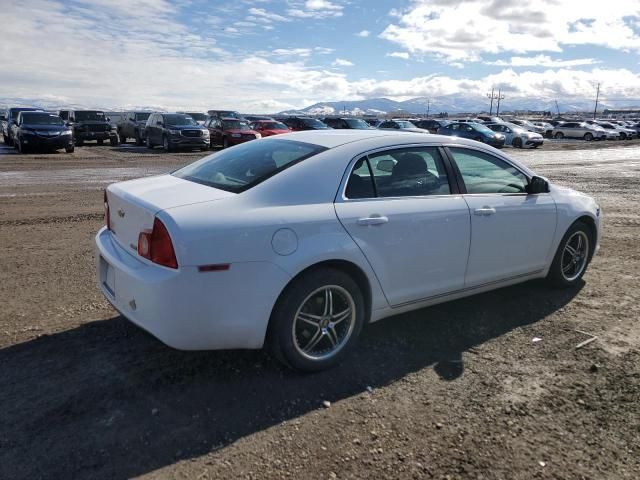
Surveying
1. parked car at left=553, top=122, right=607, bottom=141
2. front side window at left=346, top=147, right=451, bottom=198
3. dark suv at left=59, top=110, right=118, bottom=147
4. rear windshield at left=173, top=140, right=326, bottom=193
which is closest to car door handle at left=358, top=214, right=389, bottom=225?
front side window at left=346, top=147, right=451, bottom=198

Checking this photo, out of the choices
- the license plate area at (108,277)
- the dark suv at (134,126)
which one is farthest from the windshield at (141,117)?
the license plate area at (108,277)

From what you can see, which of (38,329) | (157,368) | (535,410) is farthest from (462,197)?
(38,329)

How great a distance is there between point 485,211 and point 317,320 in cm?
169

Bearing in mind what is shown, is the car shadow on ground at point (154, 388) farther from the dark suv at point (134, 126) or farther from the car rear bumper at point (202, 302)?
the dark suv at point (134, 126)

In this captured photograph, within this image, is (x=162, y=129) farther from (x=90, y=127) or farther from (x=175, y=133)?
(x=90, y=127)

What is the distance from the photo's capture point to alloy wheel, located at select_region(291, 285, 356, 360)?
11.6 feet

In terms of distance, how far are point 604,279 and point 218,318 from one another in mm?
4440

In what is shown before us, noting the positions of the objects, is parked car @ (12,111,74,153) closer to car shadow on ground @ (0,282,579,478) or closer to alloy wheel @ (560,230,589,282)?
car shadow on ground @ (0,282,579,478)

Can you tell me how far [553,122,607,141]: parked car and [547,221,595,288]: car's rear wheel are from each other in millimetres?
46362

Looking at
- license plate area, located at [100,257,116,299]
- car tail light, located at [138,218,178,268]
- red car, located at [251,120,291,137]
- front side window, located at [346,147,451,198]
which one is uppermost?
red car, located at [251,120,291,137]

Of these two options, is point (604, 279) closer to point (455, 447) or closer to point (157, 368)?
point (455, 447)

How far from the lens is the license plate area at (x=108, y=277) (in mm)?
3590

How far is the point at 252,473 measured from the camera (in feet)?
8.79

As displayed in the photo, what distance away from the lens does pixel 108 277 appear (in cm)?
371
